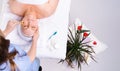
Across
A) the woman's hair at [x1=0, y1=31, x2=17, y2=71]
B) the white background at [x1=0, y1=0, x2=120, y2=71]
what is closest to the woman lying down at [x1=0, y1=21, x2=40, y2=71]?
the woman's hair at [x1=0, y1=31, x2=17, y2=71]

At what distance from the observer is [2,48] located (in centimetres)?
106

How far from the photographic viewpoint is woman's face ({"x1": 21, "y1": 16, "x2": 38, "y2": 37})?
1.34 meters

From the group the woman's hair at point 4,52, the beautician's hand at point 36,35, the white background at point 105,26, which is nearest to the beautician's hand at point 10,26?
the beautician's hand at point 36,35

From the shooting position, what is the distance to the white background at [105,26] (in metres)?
1.71

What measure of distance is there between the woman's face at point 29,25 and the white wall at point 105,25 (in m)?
0.42

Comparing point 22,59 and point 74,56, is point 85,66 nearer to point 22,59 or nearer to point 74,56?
point 74,56

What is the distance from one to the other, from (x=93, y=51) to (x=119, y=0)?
414 mm

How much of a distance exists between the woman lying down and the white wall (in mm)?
421

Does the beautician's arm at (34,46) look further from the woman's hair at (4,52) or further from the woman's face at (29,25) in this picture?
the woman's hair at (4,52)

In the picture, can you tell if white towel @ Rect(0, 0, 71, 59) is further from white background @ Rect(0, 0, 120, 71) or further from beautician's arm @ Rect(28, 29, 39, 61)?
white background @ Rect(0, 0, 120, 71)

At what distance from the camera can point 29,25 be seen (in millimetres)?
1337

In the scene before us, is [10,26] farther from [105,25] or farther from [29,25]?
[105,25]

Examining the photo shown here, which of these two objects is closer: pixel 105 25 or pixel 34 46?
pixel 34 46

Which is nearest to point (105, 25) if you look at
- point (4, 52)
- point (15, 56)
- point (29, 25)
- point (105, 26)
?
point (105, 26)
